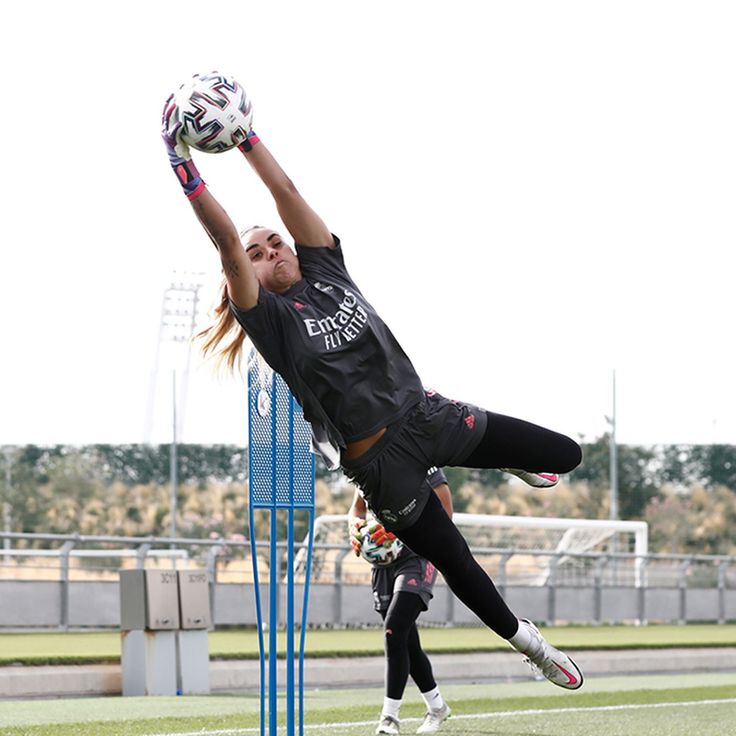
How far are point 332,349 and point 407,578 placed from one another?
385 cm

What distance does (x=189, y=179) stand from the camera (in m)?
6.71

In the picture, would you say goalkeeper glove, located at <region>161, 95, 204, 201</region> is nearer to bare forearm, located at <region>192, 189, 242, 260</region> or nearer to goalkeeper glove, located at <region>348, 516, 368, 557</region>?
bare forearm, located at <region>192, 189, 242, 260</region>

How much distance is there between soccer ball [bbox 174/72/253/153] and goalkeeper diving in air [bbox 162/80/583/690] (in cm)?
6

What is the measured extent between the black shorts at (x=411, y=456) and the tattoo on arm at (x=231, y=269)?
1.04 meters

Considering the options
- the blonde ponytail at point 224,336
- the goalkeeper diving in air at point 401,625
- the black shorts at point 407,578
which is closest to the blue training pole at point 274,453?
the blonde ponytail at point 224,336

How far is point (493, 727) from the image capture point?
11062 millimetres

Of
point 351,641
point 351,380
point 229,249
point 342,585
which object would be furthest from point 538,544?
point 229,249

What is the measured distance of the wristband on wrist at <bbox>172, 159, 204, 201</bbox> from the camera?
6.71 m

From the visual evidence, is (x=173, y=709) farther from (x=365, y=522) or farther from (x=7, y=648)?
(x=7, y=648)

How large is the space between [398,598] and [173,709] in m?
3.27

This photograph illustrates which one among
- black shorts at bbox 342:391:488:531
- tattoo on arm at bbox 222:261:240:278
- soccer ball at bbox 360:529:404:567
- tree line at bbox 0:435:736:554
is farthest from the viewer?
tree line at bbox 0:435:736:554

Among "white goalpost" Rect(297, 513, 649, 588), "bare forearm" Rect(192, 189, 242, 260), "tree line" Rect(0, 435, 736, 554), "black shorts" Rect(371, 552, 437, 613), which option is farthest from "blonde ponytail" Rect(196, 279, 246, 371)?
"tree line" Rect(0, 435, 736, 554)

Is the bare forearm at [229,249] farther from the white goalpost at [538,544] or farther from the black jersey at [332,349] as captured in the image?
the white goalpost at [538,544]

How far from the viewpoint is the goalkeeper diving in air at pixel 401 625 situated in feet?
34.0
